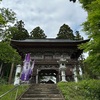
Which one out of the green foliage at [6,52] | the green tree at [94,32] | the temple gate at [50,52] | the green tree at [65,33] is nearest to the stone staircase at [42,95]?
the green foliage at [6,52]

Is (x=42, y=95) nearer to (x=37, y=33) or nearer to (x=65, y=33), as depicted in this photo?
(x=65, y=33)

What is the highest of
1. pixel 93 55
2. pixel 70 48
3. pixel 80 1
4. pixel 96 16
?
pixel 70 48

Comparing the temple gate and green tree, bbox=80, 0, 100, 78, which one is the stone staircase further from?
the temple gate

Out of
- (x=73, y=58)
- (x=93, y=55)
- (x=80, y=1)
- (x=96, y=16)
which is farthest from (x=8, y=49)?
(x=73, y=58)

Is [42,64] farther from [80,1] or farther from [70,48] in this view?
[80,1]

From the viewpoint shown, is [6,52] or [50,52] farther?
[50,52]

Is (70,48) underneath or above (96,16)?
above

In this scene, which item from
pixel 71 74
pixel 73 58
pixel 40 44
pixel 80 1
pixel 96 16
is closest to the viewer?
pixel 96 16

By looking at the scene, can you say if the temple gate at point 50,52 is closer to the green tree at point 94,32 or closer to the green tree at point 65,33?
the green tree at point 94,32

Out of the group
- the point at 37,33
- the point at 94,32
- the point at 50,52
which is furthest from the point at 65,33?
the point at 94,32

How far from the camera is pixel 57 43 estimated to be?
2008cm

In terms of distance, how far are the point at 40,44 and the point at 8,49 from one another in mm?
9646

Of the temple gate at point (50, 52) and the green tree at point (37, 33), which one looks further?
the green tree at point (37, 33)

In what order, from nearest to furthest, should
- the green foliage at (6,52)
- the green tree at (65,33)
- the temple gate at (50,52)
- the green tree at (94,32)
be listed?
the green tree at (94,32) < the green foliage at (6,52) < the temple gate at (50,52) < the green tree at (65,33)
